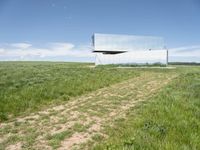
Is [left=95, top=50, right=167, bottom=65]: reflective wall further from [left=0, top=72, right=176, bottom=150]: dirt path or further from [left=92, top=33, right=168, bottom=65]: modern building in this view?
[left=0, top=72, right=176, bottom=150]: dirt path

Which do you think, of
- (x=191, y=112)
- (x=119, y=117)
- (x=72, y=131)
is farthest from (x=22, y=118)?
(x=191, y=112)

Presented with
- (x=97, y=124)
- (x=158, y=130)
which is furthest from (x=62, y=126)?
(x=158, y=130)

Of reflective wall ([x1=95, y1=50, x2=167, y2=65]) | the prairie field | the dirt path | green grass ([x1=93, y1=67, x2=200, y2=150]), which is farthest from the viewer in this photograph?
reflective wall ([x1=95, y1=50, x2=167, y2=65])

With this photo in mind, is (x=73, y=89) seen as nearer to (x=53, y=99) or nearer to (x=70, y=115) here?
(x=53, y=99)

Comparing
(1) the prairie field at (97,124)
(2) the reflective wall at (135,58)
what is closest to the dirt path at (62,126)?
(1) the prairie field at (97,124)

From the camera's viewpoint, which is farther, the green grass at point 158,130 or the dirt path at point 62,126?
the dirt path at point 62,126

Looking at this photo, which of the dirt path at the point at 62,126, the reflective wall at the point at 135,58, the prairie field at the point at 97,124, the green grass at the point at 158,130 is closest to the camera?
the green grass at the point at 158,130

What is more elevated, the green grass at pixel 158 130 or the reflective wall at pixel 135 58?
the reflective wall at pixel 135 58

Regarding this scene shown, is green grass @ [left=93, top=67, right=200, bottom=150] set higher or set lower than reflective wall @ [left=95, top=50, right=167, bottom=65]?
lower

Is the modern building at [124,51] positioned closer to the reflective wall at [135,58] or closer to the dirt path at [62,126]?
the reflective wall at [135,58]

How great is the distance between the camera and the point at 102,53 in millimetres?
62031

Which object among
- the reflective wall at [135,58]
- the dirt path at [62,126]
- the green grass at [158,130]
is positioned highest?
the reflective wall at [135,58]

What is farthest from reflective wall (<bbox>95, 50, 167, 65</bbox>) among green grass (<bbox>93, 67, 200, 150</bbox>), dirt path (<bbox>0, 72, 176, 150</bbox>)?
green grass (<bbox>93, 67, 200, 150</bbox>)

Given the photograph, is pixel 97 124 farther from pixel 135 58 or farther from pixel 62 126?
pixel 135 58
